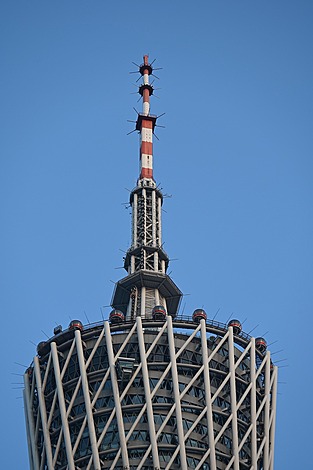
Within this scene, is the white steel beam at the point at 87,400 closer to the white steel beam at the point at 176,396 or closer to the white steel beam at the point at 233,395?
the white steel beam at the point at 176,396

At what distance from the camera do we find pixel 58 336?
117 meters

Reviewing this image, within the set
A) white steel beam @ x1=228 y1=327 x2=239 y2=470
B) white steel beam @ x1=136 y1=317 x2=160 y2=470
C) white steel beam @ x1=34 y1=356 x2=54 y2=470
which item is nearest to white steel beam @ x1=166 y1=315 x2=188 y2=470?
white steel beam @ x1=136 y1=317 x2=160 y2=470

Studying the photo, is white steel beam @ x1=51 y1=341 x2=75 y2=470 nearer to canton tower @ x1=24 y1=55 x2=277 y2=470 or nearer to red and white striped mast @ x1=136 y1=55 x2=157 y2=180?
canton tower @ x1=24 y1=55 x2=277 y2=470

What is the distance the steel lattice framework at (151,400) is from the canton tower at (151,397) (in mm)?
117

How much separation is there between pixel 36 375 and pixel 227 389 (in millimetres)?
22350

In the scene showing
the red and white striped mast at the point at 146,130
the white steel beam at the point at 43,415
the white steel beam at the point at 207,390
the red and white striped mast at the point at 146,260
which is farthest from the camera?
the red and white striped mast at the point at 146,130

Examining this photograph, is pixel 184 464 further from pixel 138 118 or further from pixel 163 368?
pixel 138 118

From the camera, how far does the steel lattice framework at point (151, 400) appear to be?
10631 centimetres

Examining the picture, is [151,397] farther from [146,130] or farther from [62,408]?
[146,130]

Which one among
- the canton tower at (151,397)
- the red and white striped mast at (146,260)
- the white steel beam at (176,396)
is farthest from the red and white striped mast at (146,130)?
the white steel beam at (176,396)

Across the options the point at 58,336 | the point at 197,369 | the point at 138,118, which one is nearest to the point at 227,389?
the point at 197,369

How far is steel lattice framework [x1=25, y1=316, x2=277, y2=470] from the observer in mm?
106312

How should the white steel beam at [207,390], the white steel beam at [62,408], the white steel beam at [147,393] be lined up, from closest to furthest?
the white steel beam at [147,393], the white steel beam at [62,408], the white steel beam at [207,390]

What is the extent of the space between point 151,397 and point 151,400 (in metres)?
0.49
